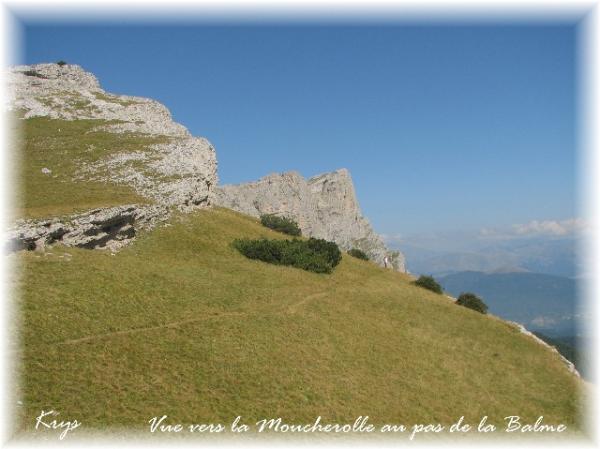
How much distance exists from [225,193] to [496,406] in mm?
142555

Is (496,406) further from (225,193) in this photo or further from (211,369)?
(225,193)

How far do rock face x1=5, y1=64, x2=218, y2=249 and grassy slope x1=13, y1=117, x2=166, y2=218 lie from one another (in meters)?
1.72

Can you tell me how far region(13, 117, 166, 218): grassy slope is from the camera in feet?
142

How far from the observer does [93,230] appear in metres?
41.4

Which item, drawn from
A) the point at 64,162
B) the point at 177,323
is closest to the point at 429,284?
the point at 177,323

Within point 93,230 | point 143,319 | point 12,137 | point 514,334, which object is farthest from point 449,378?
point 12,137

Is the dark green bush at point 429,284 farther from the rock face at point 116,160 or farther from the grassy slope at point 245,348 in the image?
the rock face at point 116,160

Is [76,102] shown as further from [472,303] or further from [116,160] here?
[472,303]

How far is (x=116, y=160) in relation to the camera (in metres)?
58.7

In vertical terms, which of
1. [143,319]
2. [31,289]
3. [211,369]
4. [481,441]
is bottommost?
[481,441]

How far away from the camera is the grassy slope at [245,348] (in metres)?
24.1

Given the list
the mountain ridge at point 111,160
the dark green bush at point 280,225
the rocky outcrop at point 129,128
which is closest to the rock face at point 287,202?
the rocky outcrop at point 129,128

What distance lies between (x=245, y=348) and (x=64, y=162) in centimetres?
4187

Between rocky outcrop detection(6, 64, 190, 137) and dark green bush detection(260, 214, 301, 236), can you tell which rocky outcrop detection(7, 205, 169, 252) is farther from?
rocky outcrop detection(6, 64, 190, 137)
